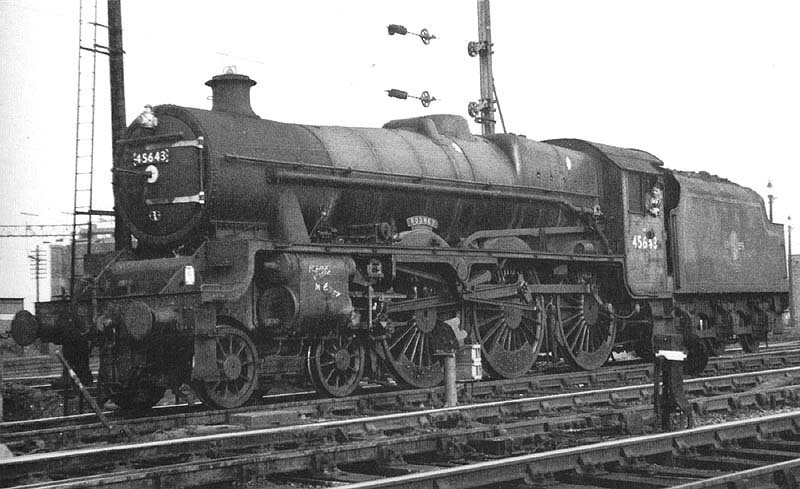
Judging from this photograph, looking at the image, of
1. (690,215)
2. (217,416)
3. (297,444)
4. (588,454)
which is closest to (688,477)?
(588,454)

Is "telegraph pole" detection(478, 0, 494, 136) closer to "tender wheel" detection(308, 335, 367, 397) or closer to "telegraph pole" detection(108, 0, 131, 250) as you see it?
"telegraph pole" detection(108, 0, 131, 250)

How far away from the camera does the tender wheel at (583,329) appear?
49.5ft

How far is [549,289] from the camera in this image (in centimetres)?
1459

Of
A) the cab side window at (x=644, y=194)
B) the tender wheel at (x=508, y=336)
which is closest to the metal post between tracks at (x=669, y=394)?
the tender wheel at (x=508, y=336)

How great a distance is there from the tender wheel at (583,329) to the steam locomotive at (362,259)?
0.13 feet

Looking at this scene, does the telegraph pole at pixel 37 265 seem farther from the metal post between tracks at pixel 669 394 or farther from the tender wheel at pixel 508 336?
the metal post between tracks at pixel 669 394

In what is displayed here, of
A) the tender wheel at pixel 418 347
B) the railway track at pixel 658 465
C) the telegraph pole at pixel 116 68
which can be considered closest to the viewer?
the railway track at pixel 658 465

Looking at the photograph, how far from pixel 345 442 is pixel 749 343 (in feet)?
40.5

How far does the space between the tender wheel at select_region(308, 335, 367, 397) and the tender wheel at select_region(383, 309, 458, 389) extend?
1.35 feet

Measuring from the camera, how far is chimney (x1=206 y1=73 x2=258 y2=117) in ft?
39.3

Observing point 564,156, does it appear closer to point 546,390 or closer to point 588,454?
point 546,390

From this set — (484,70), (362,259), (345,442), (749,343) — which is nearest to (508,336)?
(362,259)

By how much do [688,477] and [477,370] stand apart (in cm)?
529

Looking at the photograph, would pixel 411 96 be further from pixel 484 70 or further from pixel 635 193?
pixel 635 193
